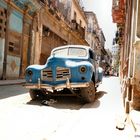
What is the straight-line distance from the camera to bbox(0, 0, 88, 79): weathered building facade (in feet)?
52.0

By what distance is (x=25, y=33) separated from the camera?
1900 centimetres

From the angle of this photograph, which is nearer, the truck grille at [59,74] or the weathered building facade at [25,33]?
the truck grille at [59,74]

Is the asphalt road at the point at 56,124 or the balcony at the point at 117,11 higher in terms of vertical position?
the balcony at the point at 117,11

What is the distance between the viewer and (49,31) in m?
24.8

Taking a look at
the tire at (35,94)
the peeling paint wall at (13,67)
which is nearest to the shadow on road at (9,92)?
the tire at (35,94)

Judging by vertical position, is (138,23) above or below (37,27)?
below

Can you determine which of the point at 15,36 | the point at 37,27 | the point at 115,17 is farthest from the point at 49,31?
the point at 15,36

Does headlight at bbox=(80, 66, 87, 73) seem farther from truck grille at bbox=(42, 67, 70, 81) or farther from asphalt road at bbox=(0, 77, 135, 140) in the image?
asphalt road at bbox=(0, 77, 135, 140)

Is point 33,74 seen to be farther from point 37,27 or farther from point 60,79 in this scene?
point 37,27

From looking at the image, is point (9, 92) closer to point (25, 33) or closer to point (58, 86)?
point (58, 86)

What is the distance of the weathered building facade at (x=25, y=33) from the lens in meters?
15.9

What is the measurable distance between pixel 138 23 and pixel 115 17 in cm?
1636

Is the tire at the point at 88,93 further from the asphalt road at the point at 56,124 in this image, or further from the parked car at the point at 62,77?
the asphalt road at the point at 56,124

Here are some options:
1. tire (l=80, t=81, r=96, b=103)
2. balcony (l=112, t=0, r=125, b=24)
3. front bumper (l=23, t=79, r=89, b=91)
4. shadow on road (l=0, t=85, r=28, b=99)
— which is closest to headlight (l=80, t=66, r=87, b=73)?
front bumper (l=23, t=79, r=89, b=91)
